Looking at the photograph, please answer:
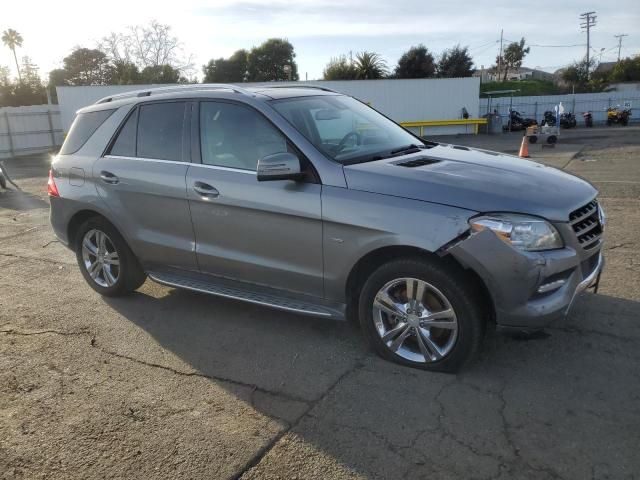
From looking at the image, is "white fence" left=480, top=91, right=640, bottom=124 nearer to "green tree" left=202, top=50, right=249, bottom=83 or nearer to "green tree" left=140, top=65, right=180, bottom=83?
"green tree" left=140, top=65, right=180, bottom=83

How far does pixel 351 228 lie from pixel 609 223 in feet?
16.1

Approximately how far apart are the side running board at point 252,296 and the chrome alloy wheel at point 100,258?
0.48m

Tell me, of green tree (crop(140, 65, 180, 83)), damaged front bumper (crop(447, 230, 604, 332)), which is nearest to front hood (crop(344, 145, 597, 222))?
damaged front bumper (crop(447, 230, 604, 332))

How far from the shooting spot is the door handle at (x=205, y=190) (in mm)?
4191

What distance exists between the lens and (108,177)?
16.0 feet

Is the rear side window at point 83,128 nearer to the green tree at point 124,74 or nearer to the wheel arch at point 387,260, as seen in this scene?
the wheel arch at point 387,260

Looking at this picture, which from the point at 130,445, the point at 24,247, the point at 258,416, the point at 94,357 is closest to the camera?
the point at 130,445

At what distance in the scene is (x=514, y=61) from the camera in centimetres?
8012

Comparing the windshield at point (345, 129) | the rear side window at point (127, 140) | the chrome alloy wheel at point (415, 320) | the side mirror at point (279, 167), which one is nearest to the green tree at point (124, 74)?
the rear side window at point (127, 140)

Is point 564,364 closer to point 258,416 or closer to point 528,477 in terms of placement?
point 528,477

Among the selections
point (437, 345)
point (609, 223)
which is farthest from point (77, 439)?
point (609, 223)

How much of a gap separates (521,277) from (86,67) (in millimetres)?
64423

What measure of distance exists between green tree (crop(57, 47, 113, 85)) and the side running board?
59535mm

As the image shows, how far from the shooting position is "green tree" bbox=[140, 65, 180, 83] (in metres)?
46.2
